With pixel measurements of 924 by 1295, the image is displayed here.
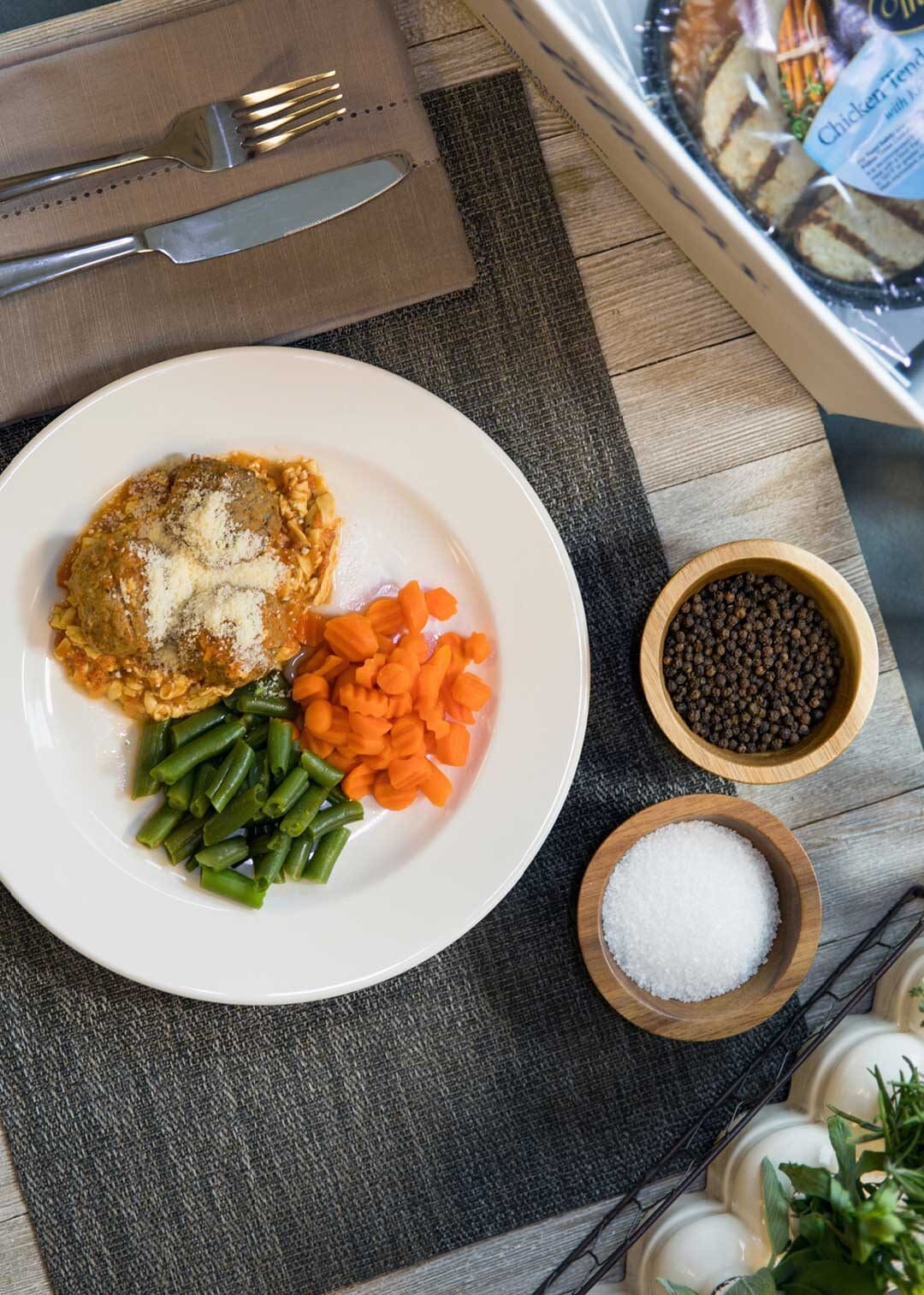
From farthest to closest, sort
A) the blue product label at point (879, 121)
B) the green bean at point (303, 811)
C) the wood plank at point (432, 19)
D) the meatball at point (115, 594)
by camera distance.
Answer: the wood plank at point (432, 19), the green bean at point (303, 811), the meatball at point (115, 594), the blue product label at point (879, 121)

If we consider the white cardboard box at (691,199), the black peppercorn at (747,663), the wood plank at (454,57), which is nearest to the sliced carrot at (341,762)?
the black peppercorn at (747,663)

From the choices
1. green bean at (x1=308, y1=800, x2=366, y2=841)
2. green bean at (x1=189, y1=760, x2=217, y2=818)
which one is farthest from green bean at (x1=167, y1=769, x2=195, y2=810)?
green bean at (x1=308, y1=800, x2=366, y2=841)

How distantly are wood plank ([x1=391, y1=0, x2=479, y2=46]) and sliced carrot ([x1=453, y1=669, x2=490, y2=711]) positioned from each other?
118 cm

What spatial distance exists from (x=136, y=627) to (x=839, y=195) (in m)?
1.19

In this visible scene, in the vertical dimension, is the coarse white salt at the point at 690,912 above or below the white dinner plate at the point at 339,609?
below

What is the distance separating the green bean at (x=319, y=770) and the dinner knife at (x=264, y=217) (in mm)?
892

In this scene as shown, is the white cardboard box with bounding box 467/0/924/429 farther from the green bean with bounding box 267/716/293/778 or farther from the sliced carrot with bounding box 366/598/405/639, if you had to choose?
the green bean with bounding box 267/716/293/778

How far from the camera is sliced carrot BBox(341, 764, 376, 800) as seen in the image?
1796 mm

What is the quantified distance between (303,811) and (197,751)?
0.21m

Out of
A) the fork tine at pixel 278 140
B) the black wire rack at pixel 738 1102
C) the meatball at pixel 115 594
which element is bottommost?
the black wire rack at pixel 738 1102

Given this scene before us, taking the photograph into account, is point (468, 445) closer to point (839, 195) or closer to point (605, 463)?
point (605, 463)

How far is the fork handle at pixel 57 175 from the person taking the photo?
1.73 metres

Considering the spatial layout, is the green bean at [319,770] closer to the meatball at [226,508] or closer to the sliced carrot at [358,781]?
the sliced carrot at [358,781]

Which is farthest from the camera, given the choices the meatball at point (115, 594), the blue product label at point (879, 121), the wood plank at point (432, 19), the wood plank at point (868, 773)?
the wood plank at point (868, 773)
